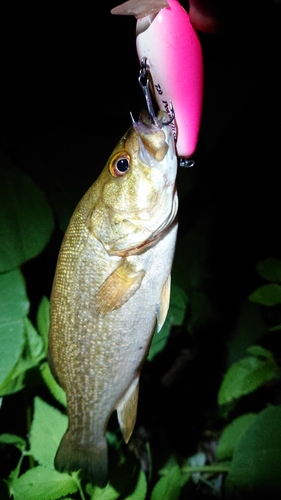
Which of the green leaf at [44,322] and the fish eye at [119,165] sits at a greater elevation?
the fish eye at [119,165]

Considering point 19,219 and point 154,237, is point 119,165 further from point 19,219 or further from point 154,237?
point 19,219

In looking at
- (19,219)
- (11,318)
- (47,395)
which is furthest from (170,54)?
(47,395)

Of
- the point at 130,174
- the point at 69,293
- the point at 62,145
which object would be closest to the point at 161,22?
the point at 130,174

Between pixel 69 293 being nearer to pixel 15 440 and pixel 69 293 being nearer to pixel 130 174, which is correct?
pixel 130 174

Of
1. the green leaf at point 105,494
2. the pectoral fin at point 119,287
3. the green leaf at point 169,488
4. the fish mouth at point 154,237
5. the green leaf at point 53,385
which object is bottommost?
the green leaf at point 169,488

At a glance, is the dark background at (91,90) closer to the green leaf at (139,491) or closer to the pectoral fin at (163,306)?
the pectoral fin at (163,306)

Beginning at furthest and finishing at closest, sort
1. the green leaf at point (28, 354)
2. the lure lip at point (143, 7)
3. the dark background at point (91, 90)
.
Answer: the dark background at point (91, 90)
the green leaf at point (28, 354)
the lure lip at point (143, 7)

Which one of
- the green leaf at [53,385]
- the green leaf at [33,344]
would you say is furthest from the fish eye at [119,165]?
the green leaf at [53,385]

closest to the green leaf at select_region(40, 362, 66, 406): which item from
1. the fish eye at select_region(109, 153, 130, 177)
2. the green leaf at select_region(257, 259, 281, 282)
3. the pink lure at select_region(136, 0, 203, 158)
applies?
the fish eye at select_region(109, 153, 130, 177)
